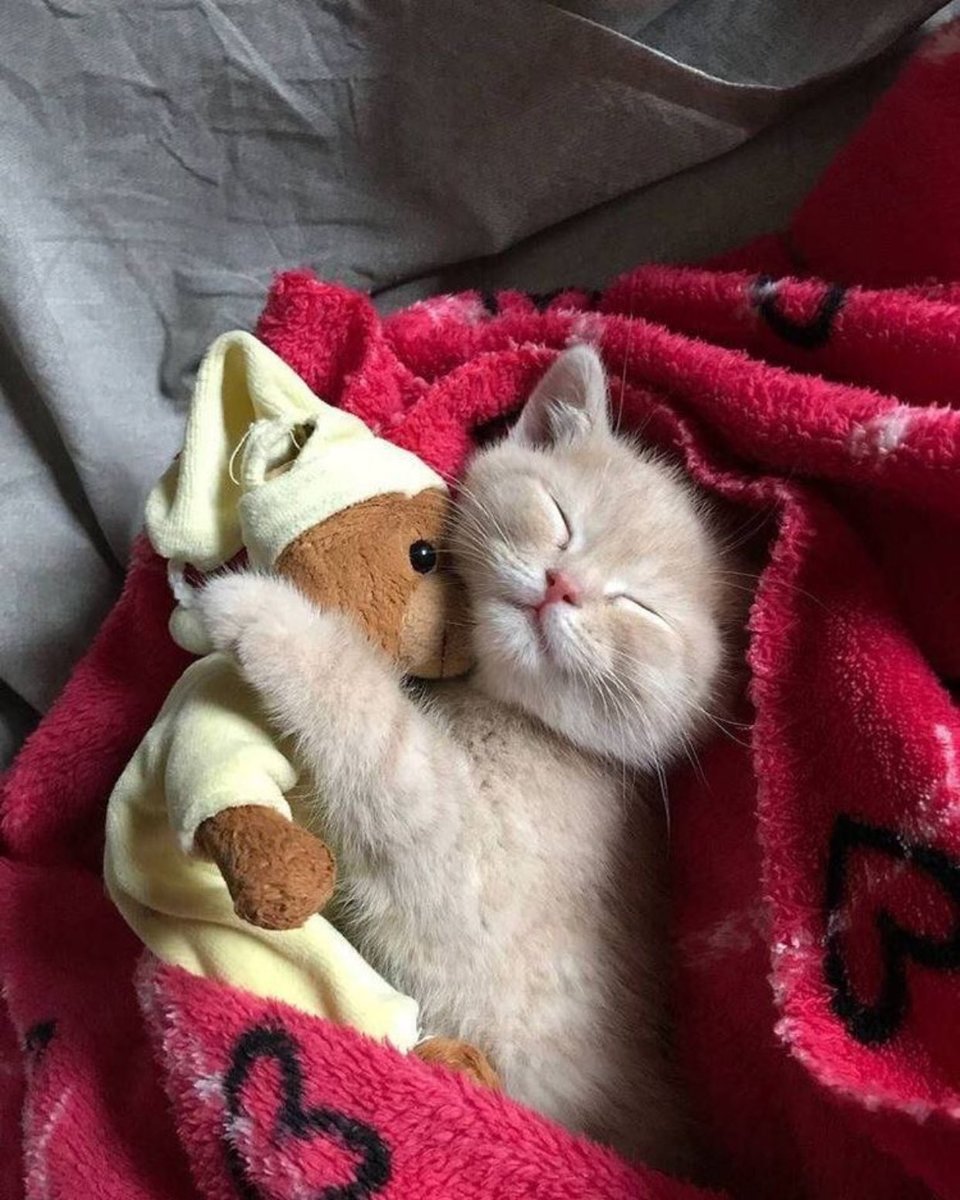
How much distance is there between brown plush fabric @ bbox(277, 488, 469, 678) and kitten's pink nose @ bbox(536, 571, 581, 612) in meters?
0.06

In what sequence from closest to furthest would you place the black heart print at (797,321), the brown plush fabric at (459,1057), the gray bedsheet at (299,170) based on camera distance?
the brown plush fabric at (459,1057), the black heart print at (797,321), the gray bedsheet at (299,170)

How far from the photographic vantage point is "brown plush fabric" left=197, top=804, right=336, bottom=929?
570 mm

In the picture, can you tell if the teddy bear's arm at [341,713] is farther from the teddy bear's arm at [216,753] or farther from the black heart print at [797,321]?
the black heart print at [797,321]

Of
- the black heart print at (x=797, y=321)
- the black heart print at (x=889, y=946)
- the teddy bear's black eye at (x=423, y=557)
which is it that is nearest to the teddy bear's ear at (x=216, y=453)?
the teddy bear's black eye at (x=423, y=557)

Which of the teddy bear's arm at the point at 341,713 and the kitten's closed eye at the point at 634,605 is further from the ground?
the kitten's closed eye at the point at 634,605

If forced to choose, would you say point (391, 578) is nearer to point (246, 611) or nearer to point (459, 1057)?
point (246, 611)

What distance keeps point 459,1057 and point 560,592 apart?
30 centimetres

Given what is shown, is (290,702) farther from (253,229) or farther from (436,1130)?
(253,229)

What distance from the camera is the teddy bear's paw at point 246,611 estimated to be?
26.1 inches

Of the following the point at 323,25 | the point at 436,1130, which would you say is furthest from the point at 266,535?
the point at 323,25

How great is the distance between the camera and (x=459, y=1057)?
0.68 meters

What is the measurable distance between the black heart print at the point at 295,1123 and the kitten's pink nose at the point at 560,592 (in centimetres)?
32

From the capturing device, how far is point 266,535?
0.69m

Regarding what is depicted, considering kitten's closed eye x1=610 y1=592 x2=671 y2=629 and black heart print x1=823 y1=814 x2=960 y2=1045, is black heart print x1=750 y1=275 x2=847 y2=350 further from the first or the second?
black heart print x1=823 y1=814 x2=960 y2=1045
